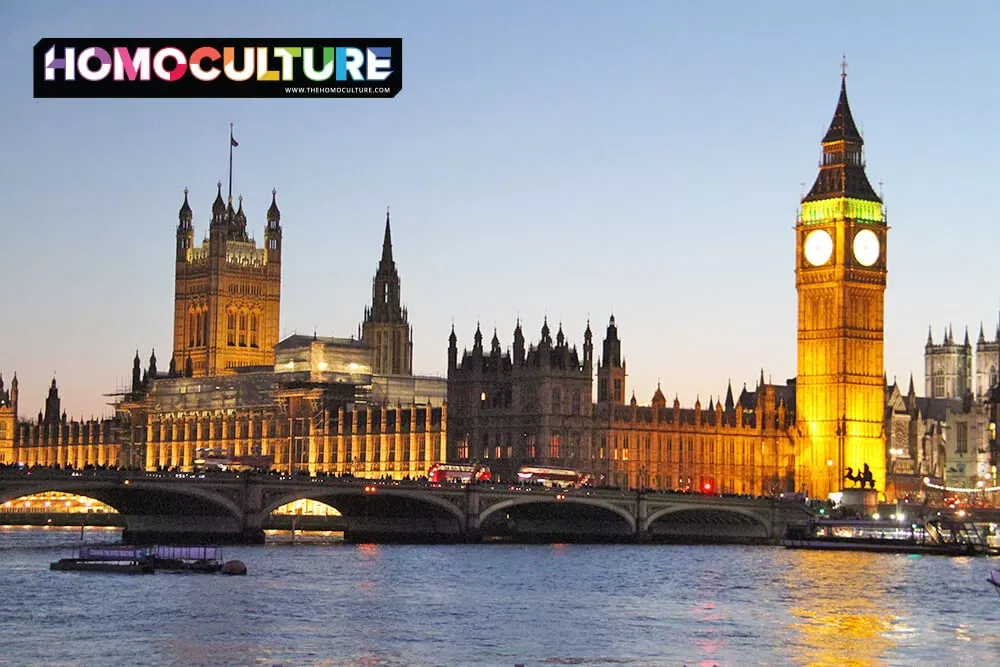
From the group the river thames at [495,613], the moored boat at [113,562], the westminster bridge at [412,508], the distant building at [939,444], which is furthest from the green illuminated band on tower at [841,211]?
the moored boat at [113,562]

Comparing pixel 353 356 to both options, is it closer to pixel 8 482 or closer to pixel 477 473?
pixel 477 473

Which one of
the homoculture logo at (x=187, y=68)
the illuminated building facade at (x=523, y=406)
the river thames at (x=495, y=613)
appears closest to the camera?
the homoculture logo at (x=187, y=68)

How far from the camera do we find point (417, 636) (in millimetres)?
65062

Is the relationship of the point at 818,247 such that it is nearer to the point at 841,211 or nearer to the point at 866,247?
the point at 841,211

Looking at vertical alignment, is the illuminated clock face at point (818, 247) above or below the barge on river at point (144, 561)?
above

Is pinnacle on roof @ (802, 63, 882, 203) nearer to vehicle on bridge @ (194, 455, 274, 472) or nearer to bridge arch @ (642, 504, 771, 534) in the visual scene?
bridge arch @ (642, 504, 771, 534)

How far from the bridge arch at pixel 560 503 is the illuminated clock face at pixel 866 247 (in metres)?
43.7

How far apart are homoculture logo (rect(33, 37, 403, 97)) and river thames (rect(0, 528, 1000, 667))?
26809 mm

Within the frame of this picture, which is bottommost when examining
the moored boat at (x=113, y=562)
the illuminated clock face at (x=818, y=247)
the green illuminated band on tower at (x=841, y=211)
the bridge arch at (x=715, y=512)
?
the moored boat at (x=113, y=562)

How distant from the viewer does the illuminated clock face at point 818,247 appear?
172m

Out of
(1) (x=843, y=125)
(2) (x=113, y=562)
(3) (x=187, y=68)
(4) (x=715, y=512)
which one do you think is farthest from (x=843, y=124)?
(3) (x=187, y=68)

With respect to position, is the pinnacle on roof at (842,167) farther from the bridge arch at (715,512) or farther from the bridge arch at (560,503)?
the bridge arch at (560,503)

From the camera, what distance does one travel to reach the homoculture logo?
3180 cm

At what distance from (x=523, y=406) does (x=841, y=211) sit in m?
33.5
